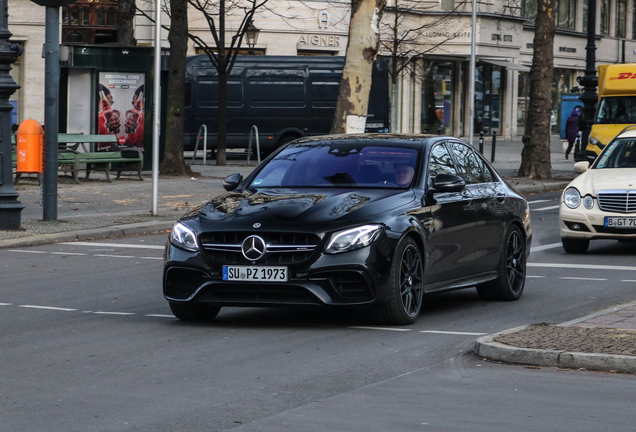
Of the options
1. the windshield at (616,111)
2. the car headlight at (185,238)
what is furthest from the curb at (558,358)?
the windshield at (616,111)

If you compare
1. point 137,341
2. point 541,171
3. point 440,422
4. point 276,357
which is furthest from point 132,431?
point 541,171

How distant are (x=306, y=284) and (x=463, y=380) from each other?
6.06 feet

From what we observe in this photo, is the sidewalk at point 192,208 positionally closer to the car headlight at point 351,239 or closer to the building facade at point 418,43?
the car headlight at point 351,239

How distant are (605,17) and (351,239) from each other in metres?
Answer: 64.5

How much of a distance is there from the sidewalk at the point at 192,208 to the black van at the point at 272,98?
4.20 ft

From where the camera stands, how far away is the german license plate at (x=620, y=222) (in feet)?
47.9

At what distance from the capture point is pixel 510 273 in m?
10.8

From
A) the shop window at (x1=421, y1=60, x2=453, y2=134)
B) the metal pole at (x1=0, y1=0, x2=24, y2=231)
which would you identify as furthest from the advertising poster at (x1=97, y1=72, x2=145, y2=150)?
the shop window at (x1=421, y1=60, x2=453, y2=134)

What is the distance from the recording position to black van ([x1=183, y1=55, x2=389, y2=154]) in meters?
37.9

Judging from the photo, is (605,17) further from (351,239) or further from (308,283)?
(308,283)

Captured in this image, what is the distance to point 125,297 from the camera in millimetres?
10914

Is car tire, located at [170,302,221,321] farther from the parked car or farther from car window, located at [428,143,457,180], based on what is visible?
the parked car

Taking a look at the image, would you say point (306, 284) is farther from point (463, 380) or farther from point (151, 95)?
point (151, 95)

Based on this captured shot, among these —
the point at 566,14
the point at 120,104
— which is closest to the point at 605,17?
the point at 566,14
